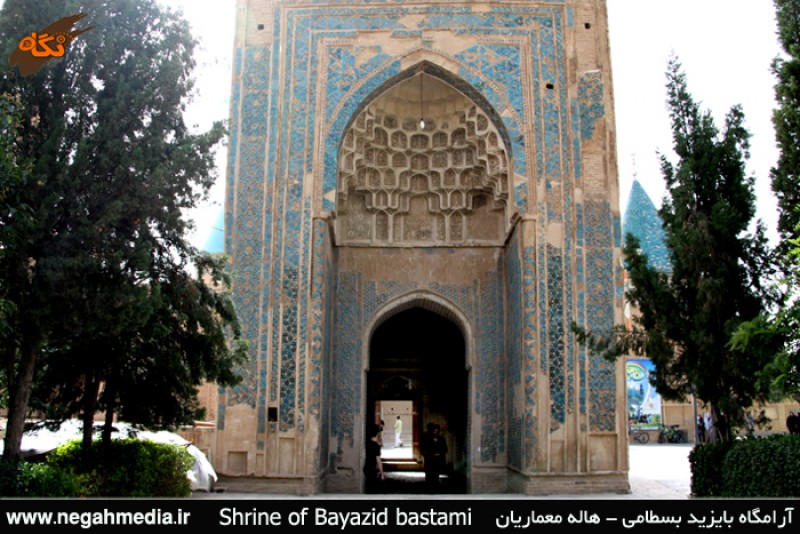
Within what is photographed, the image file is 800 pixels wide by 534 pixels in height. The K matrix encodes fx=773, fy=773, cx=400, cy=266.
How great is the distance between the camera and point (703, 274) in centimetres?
698

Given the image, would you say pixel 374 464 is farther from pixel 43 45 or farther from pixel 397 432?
pixel 397 432

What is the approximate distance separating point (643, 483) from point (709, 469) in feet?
16.5

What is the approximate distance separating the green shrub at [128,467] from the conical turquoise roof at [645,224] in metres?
19.1

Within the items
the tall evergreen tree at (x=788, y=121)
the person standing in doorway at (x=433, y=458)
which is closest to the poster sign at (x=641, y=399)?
the person standing in doorway at (x=433, y=458)

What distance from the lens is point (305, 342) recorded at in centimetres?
1050

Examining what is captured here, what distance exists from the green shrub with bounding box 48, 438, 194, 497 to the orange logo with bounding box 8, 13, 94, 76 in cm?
358

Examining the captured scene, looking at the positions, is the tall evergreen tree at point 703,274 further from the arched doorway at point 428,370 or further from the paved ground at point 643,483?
the arched doorway at point 428,370

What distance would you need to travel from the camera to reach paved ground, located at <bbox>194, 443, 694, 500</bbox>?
9672mm

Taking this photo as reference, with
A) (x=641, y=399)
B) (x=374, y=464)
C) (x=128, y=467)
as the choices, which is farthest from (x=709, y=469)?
(x=641, y=399)

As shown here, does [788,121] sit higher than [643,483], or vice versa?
[788,121]

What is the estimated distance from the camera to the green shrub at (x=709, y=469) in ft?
21.9

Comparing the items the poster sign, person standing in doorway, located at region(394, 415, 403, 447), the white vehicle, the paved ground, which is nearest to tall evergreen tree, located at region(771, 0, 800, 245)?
the paved ground

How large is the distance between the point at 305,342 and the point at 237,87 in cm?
398

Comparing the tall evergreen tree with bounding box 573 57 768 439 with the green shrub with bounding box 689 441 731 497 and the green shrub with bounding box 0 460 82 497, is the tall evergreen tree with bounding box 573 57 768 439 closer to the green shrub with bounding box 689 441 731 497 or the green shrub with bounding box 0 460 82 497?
Result: the green shrub with bounding box 689 441 731 497
